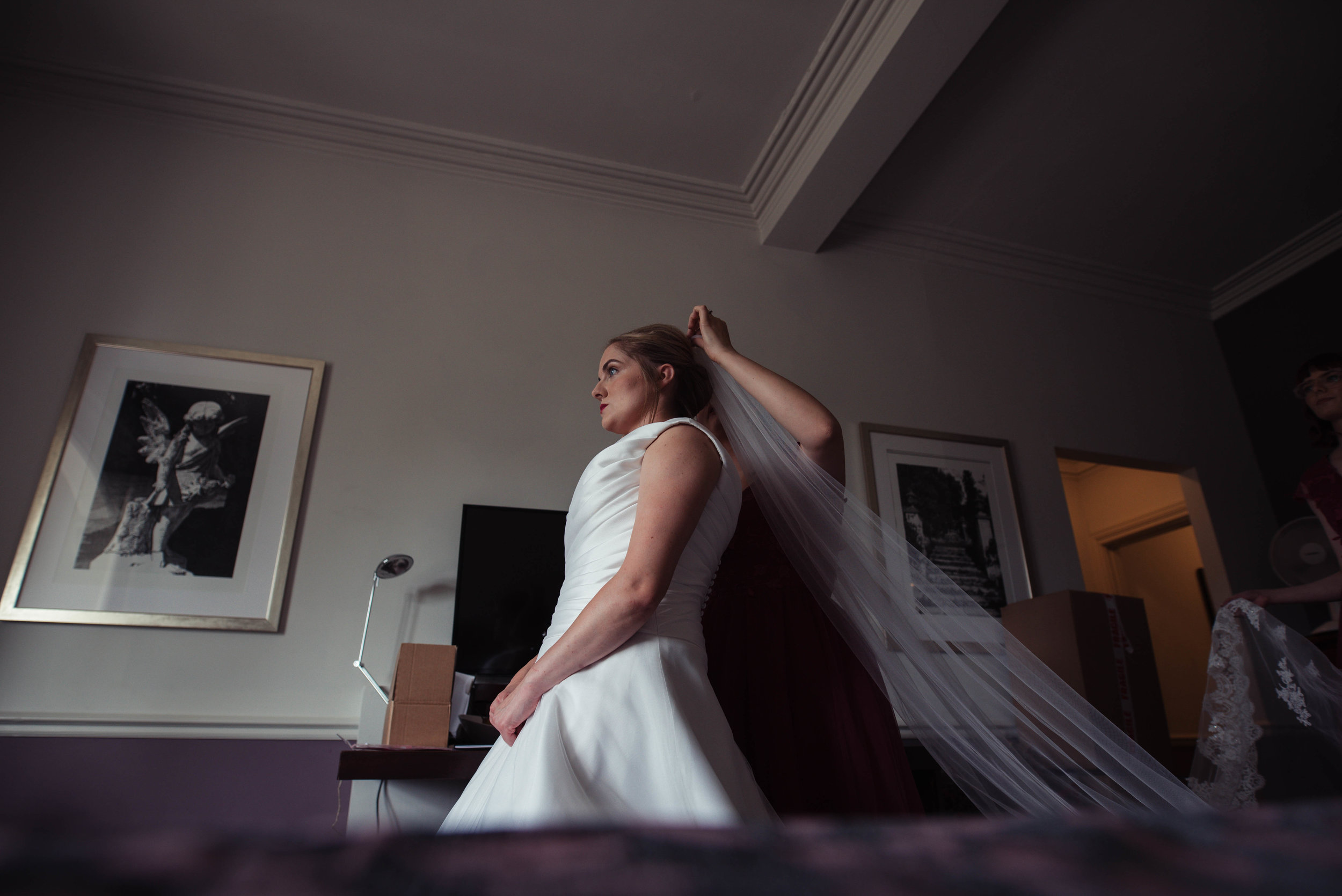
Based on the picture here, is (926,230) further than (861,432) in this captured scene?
Yes

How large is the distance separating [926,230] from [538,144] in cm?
224

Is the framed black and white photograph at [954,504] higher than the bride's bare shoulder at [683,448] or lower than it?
higher

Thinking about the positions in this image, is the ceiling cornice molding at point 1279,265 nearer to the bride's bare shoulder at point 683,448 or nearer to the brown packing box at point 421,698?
the bride's bare shoulder at point 683,448

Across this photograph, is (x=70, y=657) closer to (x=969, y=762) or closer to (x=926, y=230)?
(x=969, y=762)

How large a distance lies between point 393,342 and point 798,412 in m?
2.21

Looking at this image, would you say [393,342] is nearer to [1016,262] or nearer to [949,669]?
[949,669]

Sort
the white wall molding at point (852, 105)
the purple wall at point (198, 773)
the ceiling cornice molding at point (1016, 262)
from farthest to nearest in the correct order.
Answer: the ceiling cornice molding at point (1016, 262)
the white wall molding at point (852, 105)
the purple wall at point (198, 773)

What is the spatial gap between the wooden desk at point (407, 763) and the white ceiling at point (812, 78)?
279 cm

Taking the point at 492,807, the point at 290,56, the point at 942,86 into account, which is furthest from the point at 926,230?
the point at 492,807

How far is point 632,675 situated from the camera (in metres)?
1.27

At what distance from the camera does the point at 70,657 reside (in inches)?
102

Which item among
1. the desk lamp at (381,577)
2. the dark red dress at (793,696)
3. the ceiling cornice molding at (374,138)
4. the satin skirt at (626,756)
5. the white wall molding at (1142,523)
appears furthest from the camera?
the white wall molding at (1142,523)

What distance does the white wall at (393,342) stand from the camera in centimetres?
273

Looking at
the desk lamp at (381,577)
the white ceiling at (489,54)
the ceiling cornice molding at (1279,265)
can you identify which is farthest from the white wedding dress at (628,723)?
the ceiling cornice molding at (1279,265)
